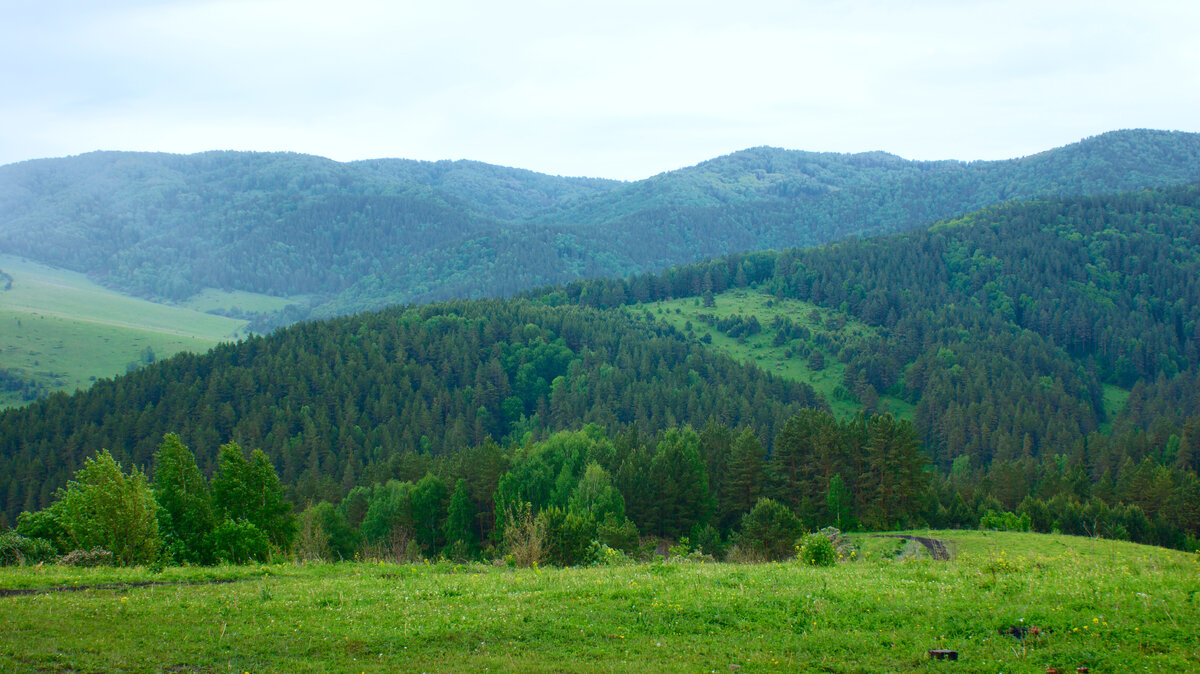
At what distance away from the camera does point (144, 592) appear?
20.4 m

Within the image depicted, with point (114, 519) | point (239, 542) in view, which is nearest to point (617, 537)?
point (239, 542)

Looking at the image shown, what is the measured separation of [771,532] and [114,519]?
4345cm

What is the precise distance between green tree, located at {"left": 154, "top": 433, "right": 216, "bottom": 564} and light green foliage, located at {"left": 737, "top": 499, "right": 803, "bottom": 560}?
121ft

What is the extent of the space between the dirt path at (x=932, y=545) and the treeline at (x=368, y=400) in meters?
81.3

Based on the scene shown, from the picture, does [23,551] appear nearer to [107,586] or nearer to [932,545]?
[107,586]

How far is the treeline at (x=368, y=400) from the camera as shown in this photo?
143 m

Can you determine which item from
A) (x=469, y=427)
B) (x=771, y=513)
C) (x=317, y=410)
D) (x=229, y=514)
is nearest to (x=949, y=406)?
(x=469, y=427)

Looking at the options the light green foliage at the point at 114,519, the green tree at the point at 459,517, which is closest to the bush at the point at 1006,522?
the green tree at the point at 459,517

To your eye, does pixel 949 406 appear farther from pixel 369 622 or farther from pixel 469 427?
pixel 369 622

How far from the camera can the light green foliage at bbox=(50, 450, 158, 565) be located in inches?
1324

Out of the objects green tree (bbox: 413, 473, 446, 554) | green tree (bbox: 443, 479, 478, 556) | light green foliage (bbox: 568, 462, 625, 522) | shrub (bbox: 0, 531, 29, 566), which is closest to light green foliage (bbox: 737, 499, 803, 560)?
light green foliage (bbox: 568, 462, 625, 522)

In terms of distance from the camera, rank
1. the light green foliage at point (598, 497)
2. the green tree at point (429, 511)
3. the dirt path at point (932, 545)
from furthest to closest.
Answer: the green tree at point (429, 511) → the light green foliage at point (598, 497) → the dirt path at point (932, 545)

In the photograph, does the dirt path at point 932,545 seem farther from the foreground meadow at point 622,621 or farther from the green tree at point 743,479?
the foreground meadow at point 622,621

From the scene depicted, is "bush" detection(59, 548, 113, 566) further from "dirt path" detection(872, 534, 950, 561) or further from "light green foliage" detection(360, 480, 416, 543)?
"light green foliage" detection(360, 480, 416, 543)
